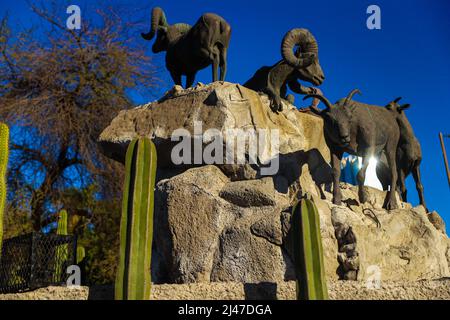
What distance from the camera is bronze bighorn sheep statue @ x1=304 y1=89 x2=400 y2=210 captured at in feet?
22.2

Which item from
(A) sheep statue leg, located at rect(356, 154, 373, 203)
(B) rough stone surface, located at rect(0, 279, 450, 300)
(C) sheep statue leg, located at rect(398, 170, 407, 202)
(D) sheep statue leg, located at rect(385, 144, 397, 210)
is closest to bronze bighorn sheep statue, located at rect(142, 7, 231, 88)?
(A) sheep statue leg, located at rect(356, 154, 373, 203)

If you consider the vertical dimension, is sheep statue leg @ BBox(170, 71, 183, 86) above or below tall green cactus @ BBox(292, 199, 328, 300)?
above

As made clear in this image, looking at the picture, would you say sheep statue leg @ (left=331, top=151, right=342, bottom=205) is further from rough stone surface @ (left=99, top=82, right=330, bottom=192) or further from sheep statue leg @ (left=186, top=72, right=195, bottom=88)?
sheep statue leg @ (left=186, top=72, right=195, bottom=88)

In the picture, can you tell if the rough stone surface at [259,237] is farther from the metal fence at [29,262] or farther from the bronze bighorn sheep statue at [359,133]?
the metal fence at [29,262]

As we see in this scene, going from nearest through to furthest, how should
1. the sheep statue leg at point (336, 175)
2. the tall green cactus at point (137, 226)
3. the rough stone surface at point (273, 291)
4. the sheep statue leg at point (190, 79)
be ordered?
the tall green cactus at point (137, 226), the rough stone surface at point (273, 291), the sheep statue leg at point (336, 175), the sheep statue leg at point (190, 79)

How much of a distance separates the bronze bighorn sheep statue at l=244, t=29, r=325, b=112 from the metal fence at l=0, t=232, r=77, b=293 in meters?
3.60

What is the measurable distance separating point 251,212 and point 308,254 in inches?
79.7

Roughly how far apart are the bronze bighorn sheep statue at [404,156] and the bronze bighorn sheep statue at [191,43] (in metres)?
2.71

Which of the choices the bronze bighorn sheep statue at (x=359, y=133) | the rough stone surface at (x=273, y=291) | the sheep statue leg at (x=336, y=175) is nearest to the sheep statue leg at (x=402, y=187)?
the bronze bighorn sheep statue at (x=359, y=133)

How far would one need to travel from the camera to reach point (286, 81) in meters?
8.31

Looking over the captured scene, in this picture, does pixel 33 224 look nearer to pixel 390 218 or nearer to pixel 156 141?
pixel 156 141

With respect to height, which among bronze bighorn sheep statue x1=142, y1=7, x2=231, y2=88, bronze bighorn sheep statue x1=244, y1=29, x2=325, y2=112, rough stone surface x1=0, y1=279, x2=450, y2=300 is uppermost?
bronze bighorn sheep statue x1=142, y1=7, x2=231, y2=88

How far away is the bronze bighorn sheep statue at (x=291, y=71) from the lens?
7.65m

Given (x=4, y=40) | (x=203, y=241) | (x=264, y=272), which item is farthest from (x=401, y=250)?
(x=4, y=40)
